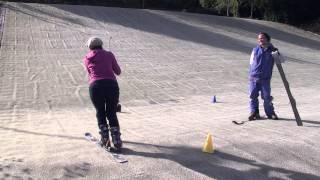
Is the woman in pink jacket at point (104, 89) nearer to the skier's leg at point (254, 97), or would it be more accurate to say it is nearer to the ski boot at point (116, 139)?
the ski boot at point (116, 139)

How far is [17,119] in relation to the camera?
10.2 metres

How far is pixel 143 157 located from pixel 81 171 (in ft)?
3.02

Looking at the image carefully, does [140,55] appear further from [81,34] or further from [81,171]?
[81,171]

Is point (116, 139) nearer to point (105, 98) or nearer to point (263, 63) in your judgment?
point (105, 98)

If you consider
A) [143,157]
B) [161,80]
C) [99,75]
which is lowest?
[161,80]

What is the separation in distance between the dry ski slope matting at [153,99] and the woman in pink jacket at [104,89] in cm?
30

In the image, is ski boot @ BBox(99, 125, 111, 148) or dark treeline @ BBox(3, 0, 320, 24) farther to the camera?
dark treeline @ BBox(3, 0, 320, 24)

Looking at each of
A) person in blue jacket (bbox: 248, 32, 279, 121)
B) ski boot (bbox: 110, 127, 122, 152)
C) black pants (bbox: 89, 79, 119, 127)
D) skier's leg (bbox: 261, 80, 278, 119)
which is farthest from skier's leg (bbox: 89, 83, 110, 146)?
skier's leg (bbox: 261, 80, 278, 119)

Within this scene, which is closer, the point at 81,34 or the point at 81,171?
the point at 81,171

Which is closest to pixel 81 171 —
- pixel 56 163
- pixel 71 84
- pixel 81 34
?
pixel 56 163

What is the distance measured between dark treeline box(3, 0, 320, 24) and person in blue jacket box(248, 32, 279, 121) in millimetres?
27660

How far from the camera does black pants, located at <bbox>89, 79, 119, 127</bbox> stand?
6527mm

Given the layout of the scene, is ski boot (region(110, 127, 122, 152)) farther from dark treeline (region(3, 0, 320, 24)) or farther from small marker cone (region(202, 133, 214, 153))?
dark treeline (region(3, 0, 320, 24))

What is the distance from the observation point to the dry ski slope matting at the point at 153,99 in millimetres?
6059
